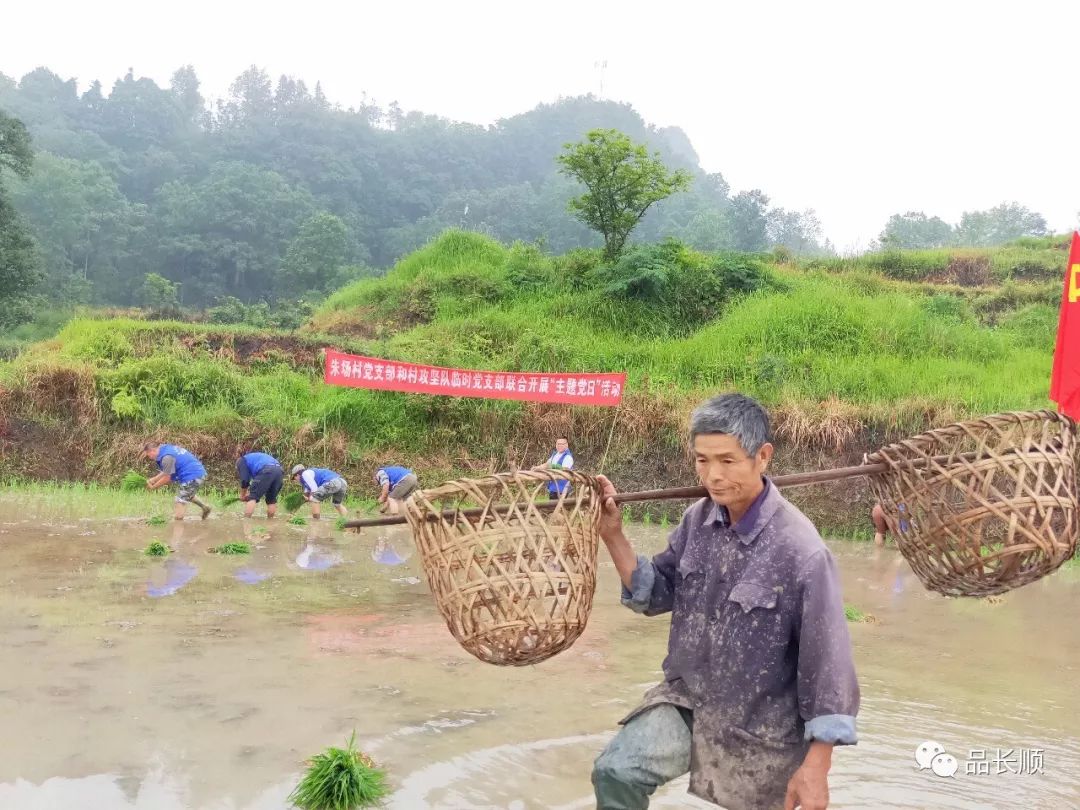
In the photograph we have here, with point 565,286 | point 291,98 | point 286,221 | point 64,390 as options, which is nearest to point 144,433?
point 64,390

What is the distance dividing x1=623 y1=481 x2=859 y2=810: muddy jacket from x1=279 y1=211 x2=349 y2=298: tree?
→ 40.2 meters

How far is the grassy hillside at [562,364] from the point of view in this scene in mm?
13414

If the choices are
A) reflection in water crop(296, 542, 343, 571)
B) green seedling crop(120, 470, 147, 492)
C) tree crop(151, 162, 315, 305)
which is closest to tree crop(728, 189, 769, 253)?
tree crop(151, 162, 315, 305)

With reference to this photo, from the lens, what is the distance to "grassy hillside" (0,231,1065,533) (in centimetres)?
1341

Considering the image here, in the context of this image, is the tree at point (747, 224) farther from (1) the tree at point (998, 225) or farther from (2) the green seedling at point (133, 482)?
(2) the green seedling at point (133, 482)

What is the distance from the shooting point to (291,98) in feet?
248

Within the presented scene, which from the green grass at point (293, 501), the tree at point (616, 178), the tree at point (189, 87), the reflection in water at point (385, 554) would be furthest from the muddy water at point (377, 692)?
the tree at point (189, 87)

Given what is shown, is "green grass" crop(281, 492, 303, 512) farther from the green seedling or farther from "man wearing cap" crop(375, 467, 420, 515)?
the green seedling

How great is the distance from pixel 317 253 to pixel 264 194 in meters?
8.26

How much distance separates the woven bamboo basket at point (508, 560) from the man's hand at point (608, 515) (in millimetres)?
74

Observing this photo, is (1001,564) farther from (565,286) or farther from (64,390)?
(565,286)

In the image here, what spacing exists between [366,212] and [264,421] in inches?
1639

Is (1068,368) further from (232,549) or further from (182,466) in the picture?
(182,466)

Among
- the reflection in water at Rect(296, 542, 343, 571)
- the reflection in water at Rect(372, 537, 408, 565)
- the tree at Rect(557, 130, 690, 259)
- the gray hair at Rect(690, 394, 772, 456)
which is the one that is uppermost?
the tree at Rect(557, 130, 690, 259)
